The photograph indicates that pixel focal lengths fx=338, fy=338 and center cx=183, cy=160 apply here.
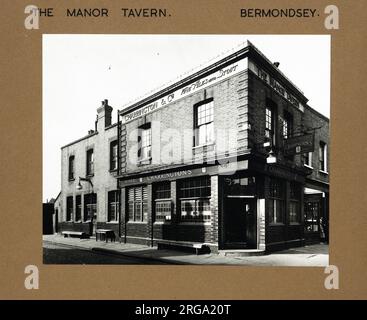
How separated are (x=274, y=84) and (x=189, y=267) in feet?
25.6

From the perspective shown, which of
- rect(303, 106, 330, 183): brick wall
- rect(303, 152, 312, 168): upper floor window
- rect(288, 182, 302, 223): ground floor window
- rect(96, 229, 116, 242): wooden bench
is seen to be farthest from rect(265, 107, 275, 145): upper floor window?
rect(96, 229, 116, 242): wooden bench

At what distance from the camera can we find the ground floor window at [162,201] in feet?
43.4

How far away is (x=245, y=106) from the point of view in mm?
11086

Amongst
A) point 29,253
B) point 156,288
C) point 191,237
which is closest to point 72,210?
point 191,237

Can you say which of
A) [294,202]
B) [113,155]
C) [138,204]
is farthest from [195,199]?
[113,155]

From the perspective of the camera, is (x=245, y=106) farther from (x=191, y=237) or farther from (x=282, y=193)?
(x=191, y=237)

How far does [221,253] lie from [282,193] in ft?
12.4

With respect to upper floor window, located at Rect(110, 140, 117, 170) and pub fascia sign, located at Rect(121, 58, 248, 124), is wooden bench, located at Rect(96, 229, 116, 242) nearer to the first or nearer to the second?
upper floor window, located at Rect(110, 140, 117, 170)

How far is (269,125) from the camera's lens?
12.4m

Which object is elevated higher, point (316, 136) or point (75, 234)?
point (316, 136)

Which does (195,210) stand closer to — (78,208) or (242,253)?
(242,253)

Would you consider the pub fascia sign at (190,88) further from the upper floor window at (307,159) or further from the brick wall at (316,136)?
the upper floor window at (307,159)

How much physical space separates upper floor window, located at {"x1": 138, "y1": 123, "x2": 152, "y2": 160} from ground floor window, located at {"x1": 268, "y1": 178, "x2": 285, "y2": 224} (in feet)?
16.4

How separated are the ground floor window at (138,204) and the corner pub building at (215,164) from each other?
44mm
